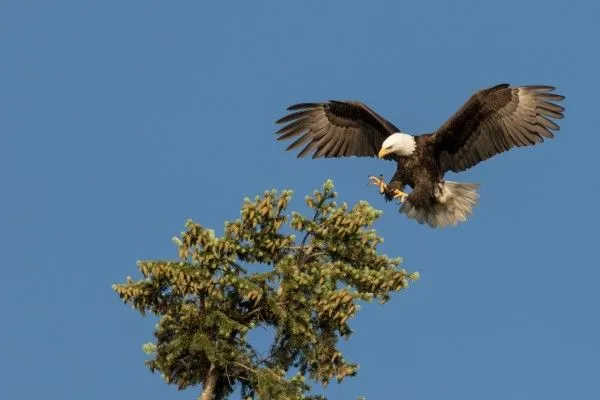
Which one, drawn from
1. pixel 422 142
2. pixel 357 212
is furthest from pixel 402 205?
pixel 357 212

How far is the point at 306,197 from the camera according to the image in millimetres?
13688

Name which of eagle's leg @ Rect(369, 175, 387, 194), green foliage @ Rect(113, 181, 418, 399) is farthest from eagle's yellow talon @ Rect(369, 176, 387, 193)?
green foliage @ Rect(113, 181, 418, 399)

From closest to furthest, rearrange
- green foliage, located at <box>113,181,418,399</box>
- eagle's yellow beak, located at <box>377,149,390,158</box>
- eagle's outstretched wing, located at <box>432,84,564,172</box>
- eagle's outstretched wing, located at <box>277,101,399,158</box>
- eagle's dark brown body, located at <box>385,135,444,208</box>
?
1. green foliage, located at <box>113,181,418,399</box>
2. eagle's outstretched wing, located at <box>432,84,564,172</box>
3. eagle's yellow beak, located at <box>377,149,390,158</box>
4. eagle's dark brown body, located at <box>385,135,444,208</box>
5. eagle's outstretched wing, located at <box>277,101,399,158</box>

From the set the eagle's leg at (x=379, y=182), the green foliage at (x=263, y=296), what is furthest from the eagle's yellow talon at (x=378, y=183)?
the green foliage at (x=263, y=296)

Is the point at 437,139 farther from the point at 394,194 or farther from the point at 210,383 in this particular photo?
the point at 210,383

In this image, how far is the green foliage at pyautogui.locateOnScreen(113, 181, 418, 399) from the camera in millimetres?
12891

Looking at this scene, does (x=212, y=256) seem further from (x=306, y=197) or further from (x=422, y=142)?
(x=422, y=142)

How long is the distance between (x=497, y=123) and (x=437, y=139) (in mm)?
1026

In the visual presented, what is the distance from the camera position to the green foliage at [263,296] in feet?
42.3

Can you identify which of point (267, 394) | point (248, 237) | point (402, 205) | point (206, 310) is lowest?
point (267, 394)

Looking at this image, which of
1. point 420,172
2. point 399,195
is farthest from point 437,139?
point 399,195

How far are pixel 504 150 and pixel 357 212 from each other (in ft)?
16.6

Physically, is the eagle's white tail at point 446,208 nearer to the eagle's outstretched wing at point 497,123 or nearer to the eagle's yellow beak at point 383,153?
the eagle's outstretched wing at point 497,123

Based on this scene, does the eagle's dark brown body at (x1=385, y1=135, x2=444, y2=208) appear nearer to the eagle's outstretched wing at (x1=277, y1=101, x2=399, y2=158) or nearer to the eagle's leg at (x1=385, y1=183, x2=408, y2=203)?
the eagle's leg at (x1=385, y1=183, x2=408, y2=203)
